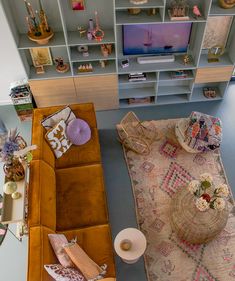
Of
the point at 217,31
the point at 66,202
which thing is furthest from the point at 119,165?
the point at 217,31

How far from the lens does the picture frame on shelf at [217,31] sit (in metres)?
4.12

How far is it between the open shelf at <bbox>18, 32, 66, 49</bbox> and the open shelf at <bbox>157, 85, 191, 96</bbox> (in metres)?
1.64

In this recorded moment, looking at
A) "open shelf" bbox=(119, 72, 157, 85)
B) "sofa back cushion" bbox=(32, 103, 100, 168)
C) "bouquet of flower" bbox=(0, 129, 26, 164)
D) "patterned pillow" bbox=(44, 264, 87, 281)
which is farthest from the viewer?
"open shelf" bbox=(119, 72, 157, 85)

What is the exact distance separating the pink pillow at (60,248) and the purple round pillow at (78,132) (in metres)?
1.22

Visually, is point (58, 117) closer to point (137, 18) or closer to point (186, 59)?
point (137, 18)

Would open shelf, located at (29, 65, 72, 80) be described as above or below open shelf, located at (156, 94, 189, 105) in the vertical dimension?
above

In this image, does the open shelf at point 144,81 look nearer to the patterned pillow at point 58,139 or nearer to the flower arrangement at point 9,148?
the patterned pillow at point 58,139

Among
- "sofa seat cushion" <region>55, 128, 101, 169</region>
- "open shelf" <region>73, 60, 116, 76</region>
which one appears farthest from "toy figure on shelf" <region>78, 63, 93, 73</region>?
"sofa seat cushion" <region>55, 128, 101, 169</region>

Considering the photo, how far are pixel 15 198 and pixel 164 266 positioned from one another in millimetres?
1784

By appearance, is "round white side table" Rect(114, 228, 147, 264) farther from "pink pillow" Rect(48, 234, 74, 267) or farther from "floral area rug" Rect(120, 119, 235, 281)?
"pink pillow" Rect(48, 234, 74, 267)

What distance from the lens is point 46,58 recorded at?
4312 millimetres

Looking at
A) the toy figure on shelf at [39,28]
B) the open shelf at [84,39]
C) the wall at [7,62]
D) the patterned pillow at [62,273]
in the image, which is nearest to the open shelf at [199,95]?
the open shelf at [84,39]

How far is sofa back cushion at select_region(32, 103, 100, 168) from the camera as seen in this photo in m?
3.52

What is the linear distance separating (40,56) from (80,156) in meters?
1.58
